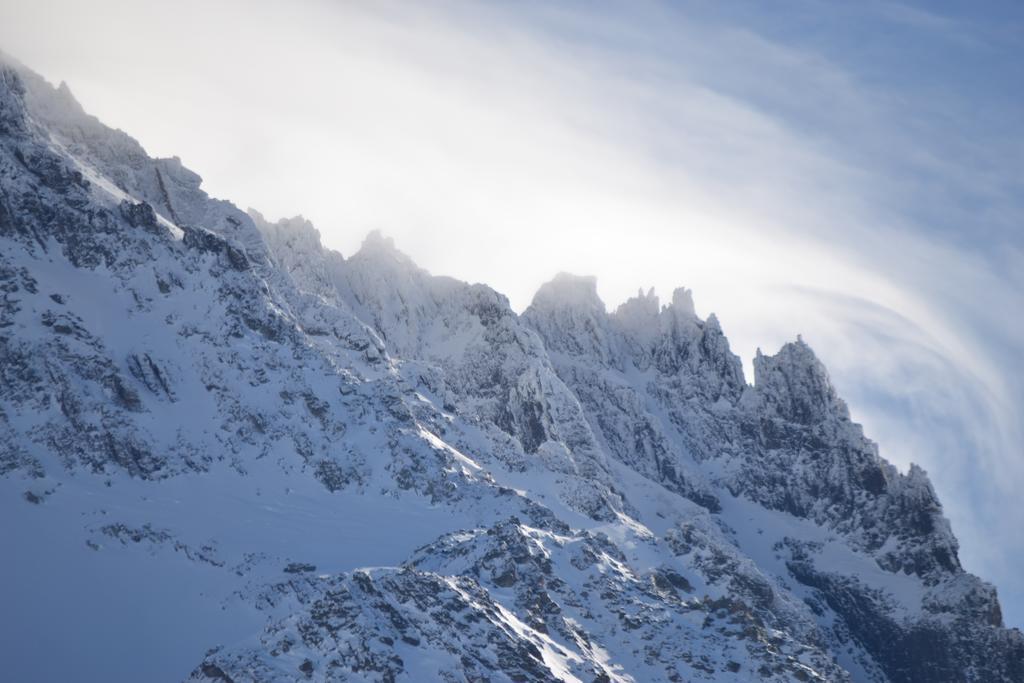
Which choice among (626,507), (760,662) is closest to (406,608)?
(760,662)

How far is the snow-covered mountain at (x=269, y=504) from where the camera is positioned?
316 feet

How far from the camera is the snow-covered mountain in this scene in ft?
316

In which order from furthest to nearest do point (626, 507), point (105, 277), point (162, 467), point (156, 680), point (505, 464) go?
1. point (626, 507)
2. point (505, 464)
3. point (105, 277)
4. point (162, 467)
5. point (156, 680)

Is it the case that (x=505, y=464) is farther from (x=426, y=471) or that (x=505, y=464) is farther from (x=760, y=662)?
(x=760, y=662)

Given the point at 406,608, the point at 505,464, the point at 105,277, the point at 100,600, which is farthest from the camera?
the point at 505,464

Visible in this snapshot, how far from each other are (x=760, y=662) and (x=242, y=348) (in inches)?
2988

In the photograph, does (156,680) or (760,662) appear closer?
(156,680)

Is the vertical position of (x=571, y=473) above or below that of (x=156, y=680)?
above

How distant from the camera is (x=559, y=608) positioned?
4636 inches

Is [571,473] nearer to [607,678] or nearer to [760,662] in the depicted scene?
Result: [760,662]

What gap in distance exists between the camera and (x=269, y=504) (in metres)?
129

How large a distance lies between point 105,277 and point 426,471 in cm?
4770

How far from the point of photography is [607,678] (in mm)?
105312

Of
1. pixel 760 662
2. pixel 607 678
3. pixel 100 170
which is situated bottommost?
pixel 607 678
